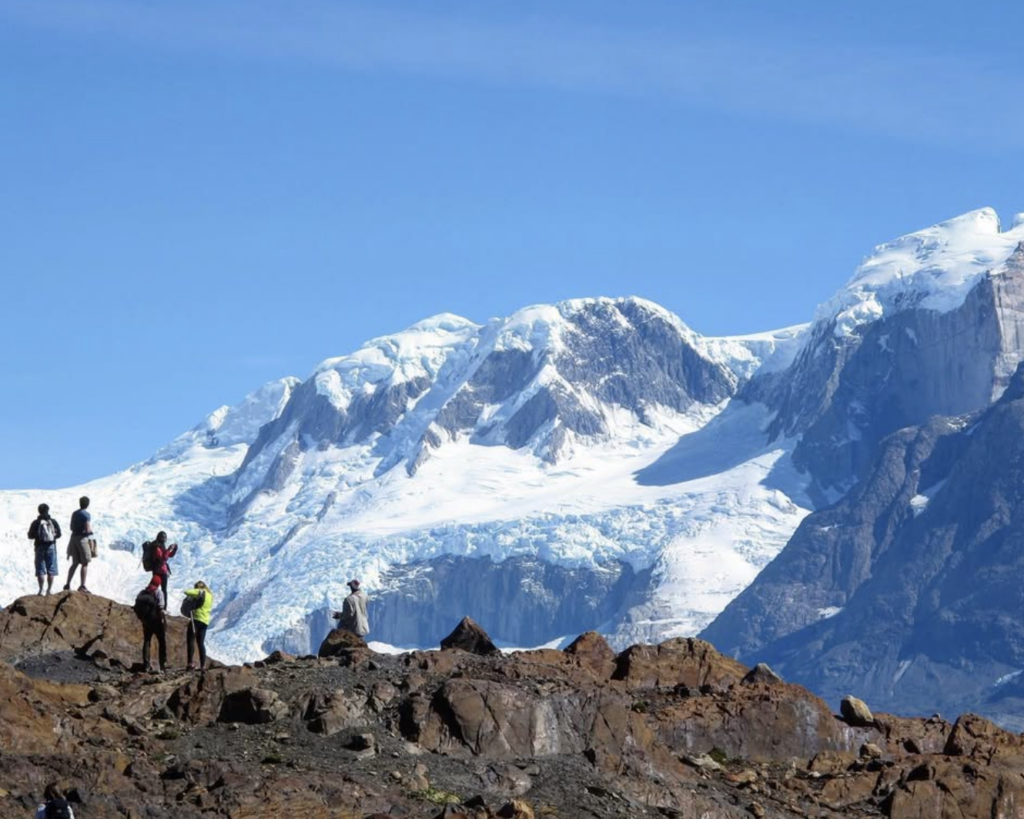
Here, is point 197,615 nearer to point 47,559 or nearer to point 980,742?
point 47,559

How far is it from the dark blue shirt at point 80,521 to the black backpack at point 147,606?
5056 mm

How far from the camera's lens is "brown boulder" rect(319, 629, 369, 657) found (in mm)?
61344

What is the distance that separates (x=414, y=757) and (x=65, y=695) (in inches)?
270

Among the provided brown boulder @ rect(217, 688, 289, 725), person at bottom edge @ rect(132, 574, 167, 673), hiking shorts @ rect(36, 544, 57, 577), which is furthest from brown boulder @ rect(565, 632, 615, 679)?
hiking shorts @ rect(36, 544, 57, 577)

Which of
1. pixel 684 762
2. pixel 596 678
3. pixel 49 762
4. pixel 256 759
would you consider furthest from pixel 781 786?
pixel 49 762

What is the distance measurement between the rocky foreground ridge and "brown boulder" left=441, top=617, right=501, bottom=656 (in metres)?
2.52

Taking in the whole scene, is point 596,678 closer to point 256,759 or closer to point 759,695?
point 759,695

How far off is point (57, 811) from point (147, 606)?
64.8ft

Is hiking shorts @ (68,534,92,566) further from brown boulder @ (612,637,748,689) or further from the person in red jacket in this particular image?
brown boulder @ (612,637,748,689)

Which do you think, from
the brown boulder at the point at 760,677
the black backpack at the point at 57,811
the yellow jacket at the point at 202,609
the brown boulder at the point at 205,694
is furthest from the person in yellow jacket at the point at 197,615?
the black backpack at the point at 57,811

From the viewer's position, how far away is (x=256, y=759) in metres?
49.2

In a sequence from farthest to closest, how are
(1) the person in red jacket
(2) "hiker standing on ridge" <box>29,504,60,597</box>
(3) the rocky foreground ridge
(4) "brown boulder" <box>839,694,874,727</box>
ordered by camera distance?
(2) "hiker standing on ridge" <box>29,504,60,597</box>, (1) the person in red jacket, (4) "brown boulder" <box>839,694,874,727</box>, (3) the rocky foreground ridge

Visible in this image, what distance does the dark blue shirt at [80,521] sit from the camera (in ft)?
209

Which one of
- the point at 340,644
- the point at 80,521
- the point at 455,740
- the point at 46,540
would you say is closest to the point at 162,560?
the point at 80,521
